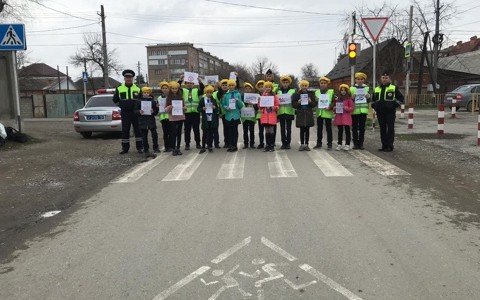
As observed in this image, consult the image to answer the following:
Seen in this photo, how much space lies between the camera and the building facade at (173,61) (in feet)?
367

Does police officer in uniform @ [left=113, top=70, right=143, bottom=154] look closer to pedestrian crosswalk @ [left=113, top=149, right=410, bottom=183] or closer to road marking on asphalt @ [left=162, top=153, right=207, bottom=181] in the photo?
pedestrian crosswalk @ [left=113, top=149, right=410, bottom=183]

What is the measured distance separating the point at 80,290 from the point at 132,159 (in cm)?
749

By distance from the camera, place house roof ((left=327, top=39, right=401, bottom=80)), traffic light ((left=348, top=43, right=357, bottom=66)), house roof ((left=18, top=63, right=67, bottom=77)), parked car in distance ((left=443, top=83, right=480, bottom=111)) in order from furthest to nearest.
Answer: house roof ((left=18, top=63, right=67, bottom=77)), house roof ((left=327, top=39, right=401, bottom=80)), parked car in distance ((left=443, top=83, right=480, bottom=111)), traffic light ((left=348, top=43, right=357, bottom=66))

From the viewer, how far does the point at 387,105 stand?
11336 mm

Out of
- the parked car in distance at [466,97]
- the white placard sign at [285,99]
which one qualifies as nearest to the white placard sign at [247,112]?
the white placard sign at [285,99]

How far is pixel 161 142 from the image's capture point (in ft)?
50.9

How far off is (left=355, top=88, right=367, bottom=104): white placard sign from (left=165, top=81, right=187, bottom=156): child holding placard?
4.43 meters

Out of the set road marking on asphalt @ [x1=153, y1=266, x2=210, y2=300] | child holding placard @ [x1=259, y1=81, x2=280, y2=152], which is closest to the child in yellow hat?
child holding placard @ [x1=259, y1=81, x2=280, y2=152]

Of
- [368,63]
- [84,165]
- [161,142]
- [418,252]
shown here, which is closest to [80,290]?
[418,252]

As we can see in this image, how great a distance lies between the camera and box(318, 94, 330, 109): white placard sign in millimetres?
11609

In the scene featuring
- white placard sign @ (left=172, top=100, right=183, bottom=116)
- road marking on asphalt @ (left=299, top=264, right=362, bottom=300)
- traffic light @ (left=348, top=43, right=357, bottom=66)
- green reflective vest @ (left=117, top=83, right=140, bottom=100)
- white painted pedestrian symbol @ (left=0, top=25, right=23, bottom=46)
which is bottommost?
road marking on asphalt @ (left=299, top=264, right=362, bottom=300)

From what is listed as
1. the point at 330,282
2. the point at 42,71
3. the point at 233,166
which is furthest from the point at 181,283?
the point at 42,71

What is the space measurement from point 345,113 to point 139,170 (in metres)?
5.38

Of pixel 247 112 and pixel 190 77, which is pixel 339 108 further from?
pixel 190 77
